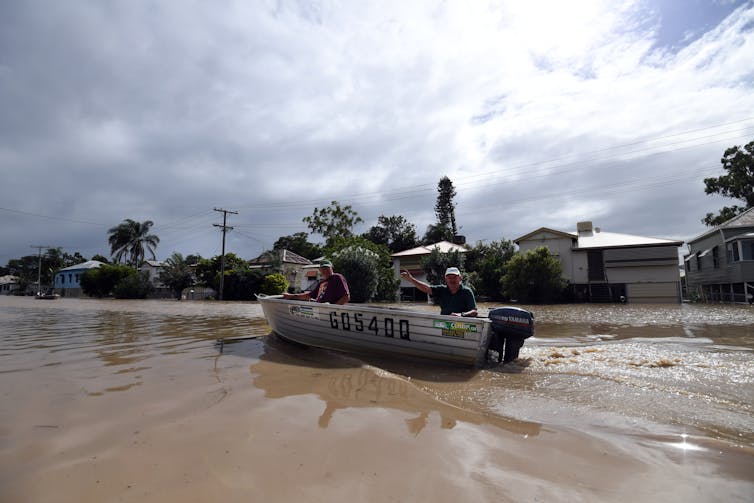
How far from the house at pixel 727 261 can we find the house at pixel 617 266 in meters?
1.78

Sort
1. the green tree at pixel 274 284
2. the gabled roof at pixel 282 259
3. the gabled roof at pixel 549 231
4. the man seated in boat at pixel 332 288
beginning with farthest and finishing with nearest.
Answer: the gabled roof at pixel 282 259
the green tree at pixel 274 284
the gabled roof at pixel 549 231
the man seated in boat at pixel 332 288

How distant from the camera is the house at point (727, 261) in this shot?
22.4 metres

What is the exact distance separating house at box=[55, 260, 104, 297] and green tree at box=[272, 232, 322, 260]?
2794 centimetres

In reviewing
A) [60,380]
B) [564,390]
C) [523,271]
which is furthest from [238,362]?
[523,271]

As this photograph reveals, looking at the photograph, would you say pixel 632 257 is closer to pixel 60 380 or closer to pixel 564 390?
pixel 564 390

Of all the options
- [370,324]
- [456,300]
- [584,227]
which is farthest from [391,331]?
[584,227]

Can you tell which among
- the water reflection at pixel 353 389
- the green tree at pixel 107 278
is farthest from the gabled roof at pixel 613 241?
the green tree at pixel 107 278

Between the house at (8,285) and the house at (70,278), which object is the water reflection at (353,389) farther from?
the house at (8,285)

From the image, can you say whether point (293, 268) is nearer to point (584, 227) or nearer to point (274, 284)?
point (274, 284)

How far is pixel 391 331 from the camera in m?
5.79

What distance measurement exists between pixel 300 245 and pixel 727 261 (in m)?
51.0

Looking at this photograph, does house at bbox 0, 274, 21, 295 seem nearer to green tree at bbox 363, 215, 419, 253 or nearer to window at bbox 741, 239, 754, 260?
green tree at bbox 363, 215, 419, 253

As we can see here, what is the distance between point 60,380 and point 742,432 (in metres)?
6.48

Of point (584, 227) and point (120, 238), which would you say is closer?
point (584, 227)
